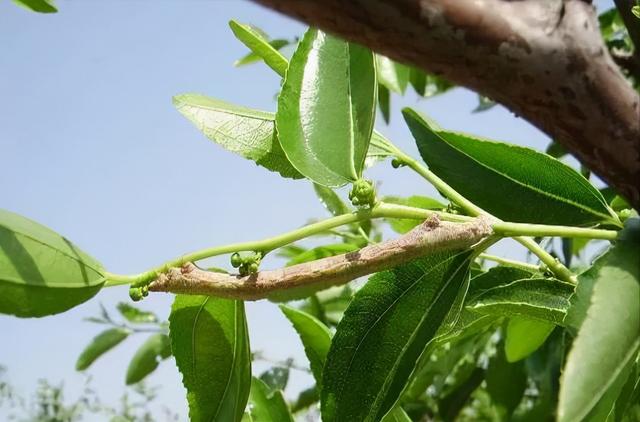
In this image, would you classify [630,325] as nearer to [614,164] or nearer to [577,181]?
[614,164]

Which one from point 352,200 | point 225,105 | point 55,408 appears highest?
point 225,105

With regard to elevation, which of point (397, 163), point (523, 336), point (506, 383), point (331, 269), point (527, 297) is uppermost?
point (397, 163)

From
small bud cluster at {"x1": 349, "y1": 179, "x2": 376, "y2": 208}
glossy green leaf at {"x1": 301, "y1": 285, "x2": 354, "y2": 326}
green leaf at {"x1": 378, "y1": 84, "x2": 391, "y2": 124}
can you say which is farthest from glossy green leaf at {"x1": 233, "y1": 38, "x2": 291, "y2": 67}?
small bud cluster at {"x1": 349, "y1": 179, "x2": 376, "y2": 208}

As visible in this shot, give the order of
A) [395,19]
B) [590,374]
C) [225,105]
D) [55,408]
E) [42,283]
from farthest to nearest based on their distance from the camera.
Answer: [55,408] < [225,105] < [42,283] < [590,374] < [395,19]

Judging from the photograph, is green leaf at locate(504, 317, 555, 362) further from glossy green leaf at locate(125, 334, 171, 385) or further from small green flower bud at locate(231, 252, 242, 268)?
glossy green leaf at locate(125, 334, 171, 385)

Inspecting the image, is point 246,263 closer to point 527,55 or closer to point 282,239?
point 282,239

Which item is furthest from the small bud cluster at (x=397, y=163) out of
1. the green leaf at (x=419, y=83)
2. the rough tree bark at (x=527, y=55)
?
the green leaf at (x=419, y=83)

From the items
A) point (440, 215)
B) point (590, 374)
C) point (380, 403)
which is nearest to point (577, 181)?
point (440, 215)

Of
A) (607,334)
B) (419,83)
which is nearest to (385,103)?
(419,83)
